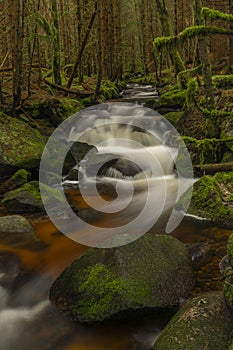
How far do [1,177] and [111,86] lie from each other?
12.9 meters

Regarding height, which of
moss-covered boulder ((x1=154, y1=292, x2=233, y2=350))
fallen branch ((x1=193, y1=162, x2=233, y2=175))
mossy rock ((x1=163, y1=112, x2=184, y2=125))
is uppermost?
moss-covered boulder ((x1=154, y1=292, x2=233, y2=350))

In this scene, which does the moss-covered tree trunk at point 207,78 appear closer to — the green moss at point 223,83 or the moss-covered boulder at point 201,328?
the green moss at point 223,83

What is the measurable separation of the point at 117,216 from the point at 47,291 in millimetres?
3123

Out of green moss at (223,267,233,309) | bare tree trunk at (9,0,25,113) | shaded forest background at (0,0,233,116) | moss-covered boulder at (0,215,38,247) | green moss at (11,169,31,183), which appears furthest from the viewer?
bare tree trunk at (9,0,25,113)

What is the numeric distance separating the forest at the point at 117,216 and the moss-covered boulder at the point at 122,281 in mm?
14

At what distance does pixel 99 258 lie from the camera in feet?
15.2

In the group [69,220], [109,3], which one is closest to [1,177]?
[69,220]

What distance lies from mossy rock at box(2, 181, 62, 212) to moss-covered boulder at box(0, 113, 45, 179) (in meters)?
1.26

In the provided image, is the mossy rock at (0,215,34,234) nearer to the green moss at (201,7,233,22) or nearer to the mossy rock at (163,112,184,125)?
the green moss at (201,7,233,22)

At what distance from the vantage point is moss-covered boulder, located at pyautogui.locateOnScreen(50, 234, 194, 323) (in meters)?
4.18

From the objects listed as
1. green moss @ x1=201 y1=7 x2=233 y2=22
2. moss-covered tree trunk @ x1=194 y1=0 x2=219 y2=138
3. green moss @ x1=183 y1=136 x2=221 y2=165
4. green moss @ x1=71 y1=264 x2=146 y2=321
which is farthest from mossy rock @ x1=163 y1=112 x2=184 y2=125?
green moss @ x1=71 y1=264 x2=146 y2=321

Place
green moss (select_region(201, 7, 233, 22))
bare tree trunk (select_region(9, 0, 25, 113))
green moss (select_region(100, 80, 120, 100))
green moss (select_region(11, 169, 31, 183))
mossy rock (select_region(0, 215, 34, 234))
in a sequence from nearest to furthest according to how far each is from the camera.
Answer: mossy rock (select_region(0, 215, 34, 234)) < green moss (select_region(201, 7, 233, 22)) < green moss (select_region(11, 169, 31, 183)) < bare tree trunk (select_region(9, 0, 25, 113)) < green moss (select_region(100, 80, 120, 100))

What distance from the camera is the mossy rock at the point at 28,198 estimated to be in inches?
311

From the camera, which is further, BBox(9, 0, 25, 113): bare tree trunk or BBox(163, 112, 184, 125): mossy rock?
BBox(163, 112, 184, 125): mossy rock
